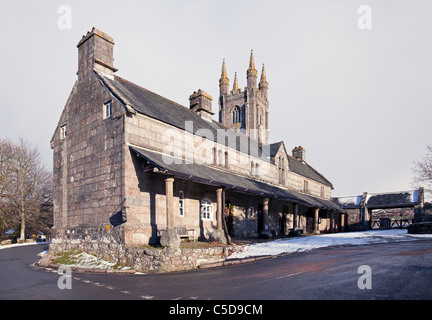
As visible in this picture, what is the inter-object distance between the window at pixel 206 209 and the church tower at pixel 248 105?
4624cm

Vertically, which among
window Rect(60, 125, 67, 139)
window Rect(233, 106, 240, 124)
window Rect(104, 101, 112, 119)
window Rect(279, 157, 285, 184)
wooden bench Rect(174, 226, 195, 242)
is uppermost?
window Rect(233, 106, 240, 124)

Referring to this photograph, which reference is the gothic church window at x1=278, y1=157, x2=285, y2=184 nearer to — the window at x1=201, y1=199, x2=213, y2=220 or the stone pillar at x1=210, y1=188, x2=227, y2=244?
the window at x1=201, y1=199, x2=213, y2=220

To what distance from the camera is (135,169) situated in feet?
51.7

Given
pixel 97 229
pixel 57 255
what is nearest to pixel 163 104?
pixel 97 229

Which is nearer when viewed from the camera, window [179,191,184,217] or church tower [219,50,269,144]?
window [179,191,184,217]

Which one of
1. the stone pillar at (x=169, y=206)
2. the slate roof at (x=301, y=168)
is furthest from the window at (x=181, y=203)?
the slate roof at (x=301, y=168)

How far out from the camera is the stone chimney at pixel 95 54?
18.6 m

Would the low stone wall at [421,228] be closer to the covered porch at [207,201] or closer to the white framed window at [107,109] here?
the covered porch at [207,201]

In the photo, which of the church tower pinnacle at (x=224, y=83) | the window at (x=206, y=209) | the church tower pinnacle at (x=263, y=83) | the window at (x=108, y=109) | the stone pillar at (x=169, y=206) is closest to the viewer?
the stone pillar at (x=169, y=206)

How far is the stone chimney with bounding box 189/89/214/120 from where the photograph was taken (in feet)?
86.8

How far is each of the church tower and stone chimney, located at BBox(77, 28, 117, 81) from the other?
4707cm

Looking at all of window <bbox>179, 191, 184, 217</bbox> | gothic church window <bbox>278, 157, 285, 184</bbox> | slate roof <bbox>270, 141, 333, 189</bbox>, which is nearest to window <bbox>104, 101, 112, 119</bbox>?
window <bbox>179, 191, 184, 217</bbox>

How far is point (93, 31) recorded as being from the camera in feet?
61.0

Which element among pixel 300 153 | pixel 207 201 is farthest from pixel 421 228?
pixel 300 153
